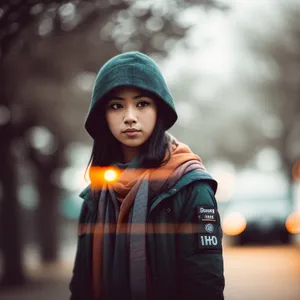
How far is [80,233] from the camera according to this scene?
3.14 metres

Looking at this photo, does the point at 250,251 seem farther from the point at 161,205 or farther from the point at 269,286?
the point at 161,205

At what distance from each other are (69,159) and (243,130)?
454 inches

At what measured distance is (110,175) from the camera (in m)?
3.04

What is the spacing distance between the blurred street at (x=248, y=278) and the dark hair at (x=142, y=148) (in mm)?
6221

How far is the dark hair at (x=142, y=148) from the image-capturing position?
2.88m

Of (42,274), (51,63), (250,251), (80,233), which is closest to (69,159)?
(42,274)

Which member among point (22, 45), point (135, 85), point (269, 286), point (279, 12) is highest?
point (279, 12)

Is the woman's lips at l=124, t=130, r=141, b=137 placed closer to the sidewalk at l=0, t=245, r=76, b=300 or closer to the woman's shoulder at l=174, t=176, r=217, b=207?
the woman's shoulder at l=174, t=176, r=217, b=207

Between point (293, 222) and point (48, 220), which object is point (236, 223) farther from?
point (48, 220)

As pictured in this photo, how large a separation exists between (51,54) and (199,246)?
26.5 feet

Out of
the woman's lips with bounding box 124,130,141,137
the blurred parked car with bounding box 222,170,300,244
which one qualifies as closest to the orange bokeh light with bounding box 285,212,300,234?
the blurred parked car with bounding box 222,170,300,244

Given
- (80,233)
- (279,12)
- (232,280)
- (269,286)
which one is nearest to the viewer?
(80,233)

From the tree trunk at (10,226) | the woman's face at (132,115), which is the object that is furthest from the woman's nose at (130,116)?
the tree trunk at (10,226)

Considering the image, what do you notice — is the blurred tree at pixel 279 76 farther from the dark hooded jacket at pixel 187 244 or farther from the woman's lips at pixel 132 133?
the dark hooded jacket at pixel 187 244
